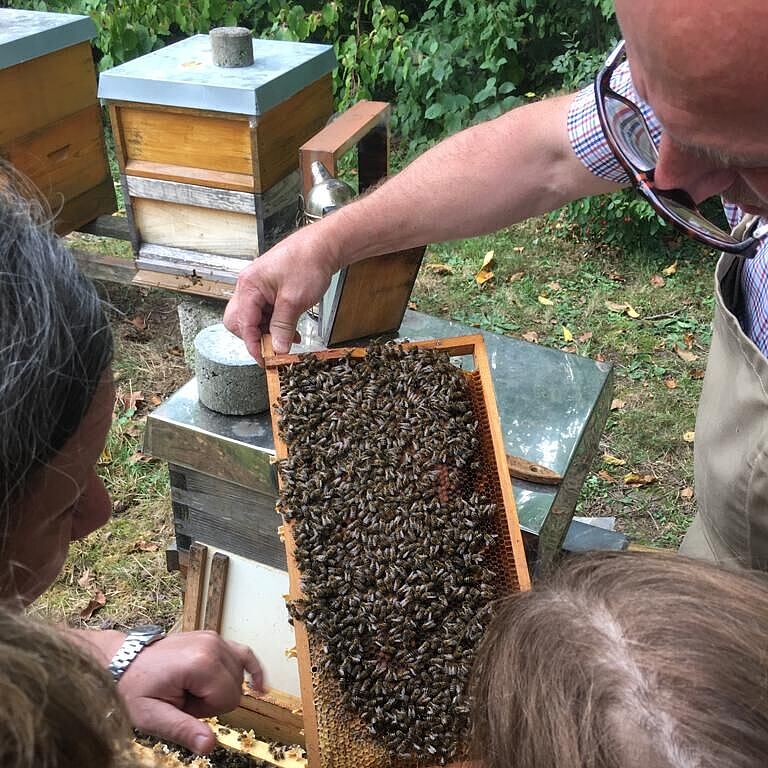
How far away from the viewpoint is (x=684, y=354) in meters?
5.95

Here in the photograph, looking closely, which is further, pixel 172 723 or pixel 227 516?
pixel 227 516

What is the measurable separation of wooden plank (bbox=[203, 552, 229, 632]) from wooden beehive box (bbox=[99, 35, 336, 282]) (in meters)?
2.00

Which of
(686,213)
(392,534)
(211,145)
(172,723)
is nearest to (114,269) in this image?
(211,145)

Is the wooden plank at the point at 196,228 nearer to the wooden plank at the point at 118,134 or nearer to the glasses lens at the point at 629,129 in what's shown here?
the wooden plank at the point at 118,134

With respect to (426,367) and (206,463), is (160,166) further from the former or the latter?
(426,367)

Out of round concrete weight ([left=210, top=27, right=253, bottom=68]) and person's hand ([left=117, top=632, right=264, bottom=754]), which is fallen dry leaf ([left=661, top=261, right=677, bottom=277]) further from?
person's hand ([left=117, top=632, right=264, bottom=754])

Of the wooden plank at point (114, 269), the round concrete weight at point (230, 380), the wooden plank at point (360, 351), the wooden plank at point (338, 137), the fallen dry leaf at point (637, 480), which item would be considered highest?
the wooden plank at point (338, 137)

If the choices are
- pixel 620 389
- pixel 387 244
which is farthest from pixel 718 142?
pixel 620 389

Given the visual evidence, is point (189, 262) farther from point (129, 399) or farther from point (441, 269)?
point (441, 269)

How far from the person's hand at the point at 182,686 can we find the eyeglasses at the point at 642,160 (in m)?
1.50

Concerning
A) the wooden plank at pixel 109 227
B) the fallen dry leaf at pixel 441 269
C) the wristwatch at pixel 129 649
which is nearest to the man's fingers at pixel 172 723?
the wristwatch at pixel 129 649

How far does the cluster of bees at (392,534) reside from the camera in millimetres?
1945

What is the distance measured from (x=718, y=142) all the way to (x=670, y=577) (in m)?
0.81

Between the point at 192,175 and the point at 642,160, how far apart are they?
2.99m
